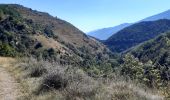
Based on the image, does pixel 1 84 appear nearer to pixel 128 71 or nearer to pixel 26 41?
pixel 128 71

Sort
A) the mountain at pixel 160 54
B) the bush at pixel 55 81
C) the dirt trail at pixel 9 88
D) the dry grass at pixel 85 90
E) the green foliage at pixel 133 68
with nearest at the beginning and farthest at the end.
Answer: the dry grass at pixel 85 90 < the mountain at pixel 160 54 < the green foliage at pixel 133 68 < the bush at pixel 55 81 < the dirt trail at pixel 9 88

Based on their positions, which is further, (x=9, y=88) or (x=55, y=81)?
(x=9, y=88)

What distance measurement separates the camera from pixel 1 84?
13.7m

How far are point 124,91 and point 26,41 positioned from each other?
98.2 m

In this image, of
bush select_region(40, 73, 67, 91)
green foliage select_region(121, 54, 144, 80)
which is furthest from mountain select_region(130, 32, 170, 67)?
bush select_region(40, 73, 67, 91)

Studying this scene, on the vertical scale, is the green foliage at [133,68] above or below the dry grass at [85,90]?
above

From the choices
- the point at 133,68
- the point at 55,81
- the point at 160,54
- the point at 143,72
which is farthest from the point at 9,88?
the point at 160,54

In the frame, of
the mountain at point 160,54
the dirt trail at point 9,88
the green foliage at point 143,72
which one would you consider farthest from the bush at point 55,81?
the mountain at point 160,54

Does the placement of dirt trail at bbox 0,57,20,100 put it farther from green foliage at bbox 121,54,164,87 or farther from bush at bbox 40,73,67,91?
green foliage at bbox 121,54,164,87

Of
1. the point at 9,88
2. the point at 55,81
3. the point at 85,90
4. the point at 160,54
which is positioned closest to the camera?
the point at 85,90

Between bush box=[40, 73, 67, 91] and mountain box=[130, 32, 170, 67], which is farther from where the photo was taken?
bush box=[40, 73, 67, 91]

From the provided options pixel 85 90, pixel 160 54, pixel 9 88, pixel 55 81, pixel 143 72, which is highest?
pixel 143 72

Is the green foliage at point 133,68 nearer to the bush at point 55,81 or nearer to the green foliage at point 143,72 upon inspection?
the green foliage at point 143,72

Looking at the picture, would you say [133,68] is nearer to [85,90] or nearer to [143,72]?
[143,72]
